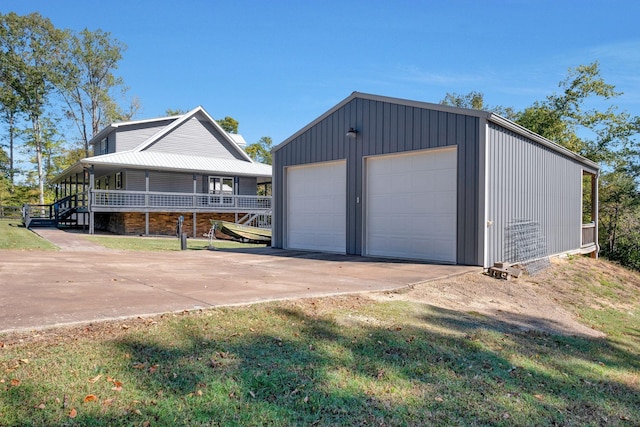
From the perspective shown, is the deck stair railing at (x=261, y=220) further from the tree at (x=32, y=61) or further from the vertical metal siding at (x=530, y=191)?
the tree at (x=32, y=61)

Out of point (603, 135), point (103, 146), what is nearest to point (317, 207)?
point (103, 146)

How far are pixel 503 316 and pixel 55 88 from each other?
3632 centimetres

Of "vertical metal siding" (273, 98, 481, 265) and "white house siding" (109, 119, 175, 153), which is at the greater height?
"white house siding" (109, 119, 175, 153)

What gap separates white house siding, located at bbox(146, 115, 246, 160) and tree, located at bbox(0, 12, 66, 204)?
14295 millimetres

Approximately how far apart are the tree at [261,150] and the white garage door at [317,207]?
1376 inches

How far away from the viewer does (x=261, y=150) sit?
49.6 metres

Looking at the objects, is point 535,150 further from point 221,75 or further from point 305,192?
point 221,75

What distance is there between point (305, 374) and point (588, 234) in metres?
17.0

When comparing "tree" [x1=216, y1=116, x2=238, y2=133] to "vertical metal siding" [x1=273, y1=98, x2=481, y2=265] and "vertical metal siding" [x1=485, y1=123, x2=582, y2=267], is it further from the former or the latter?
"vertical metal siding" [x1=485, y1=123, x2=582, y2=267]

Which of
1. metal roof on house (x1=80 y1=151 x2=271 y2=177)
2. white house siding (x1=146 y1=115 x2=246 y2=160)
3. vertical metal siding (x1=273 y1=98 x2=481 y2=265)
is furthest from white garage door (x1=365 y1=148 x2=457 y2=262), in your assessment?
white house siding (x1=146 y1=115 x2=246 y2=160)

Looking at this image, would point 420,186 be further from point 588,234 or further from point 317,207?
point 588,234

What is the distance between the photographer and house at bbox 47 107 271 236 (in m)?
20.4

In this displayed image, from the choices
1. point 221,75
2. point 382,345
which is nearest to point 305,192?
point 382,345

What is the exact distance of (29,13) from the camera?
1187 inches
